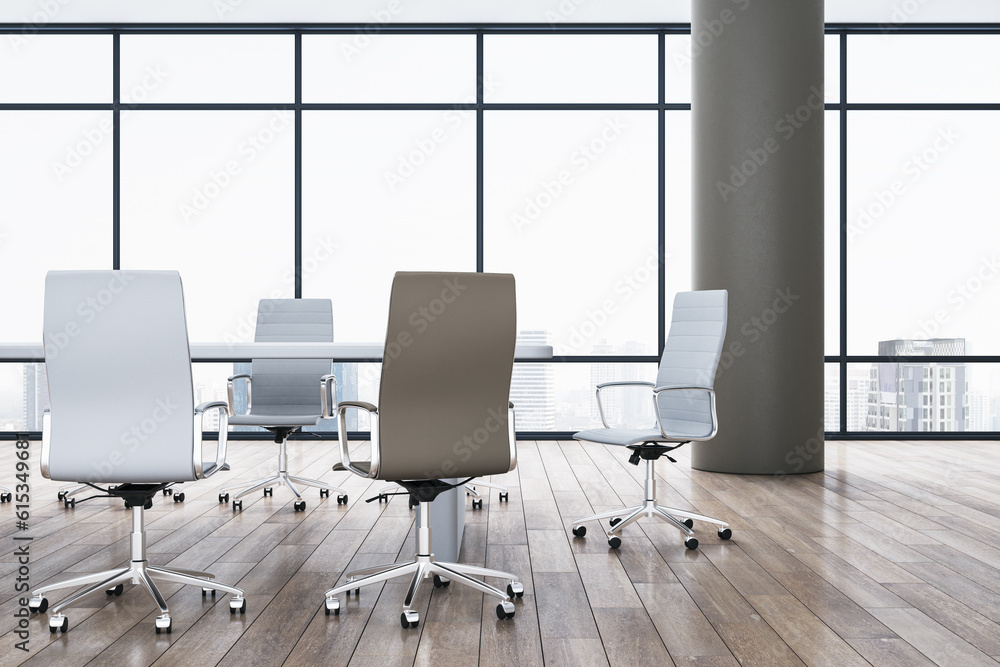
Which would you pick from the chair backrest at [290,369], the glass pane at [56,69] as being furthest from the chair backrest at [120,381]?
the glass pane at [56,69]

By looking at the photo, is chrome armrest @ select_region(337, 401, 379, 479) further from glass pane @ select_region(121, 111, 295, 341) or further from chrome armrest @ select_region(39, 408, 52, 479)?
glass pane @ select_region(121, 111, 295, 341)

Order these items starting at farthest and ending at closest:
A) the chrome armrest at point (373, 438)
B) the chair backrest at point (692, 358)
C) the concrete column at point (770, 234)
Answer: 1. the concrete column at point (770, 234)
2. the chair backrest at point (692, 358)
3. the chrome armrest at point (373, 438)

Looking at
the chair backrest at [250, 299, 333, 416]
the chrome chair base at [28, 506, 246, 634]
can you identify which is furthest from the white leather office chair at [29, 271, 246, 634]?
the chair backrest at [250, 299, 333, 416]

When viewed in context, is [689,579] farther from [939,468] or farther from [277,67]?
[277,67]

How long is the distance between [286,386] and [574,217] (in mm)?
3277

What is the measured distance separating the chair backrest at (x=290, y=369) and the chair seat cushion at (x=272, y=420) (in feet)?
0.59

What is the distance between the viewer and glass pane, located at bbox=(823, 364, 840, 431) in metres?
6.61

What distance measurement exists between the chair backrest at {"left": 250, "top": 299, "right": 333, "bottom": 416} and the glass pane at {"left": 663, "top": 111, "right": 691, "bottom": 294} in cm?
338

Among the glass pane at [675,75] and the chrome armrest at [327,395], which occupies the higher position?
the glass pane at [675,75]

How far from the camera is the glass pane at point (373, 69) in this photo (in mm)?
6605

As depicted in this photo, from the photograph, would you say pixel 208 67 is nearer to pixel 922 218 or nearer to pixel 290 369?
pixel 290 369

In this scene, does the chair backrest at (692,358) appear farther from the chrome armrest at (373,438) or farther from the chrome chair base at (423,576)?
the chrome armrest at (373,438)

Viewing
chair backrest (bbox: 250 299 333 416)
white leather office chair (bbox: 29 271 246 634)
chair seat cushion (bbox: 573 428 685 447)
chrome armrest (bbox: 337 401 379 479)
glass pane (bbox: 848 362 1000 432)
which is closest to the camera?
white leather office chair (bbox: 29 271 246 634)

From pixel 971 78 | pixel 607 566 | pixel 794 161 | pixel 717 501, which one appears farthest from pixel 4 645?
pixel 971 78
